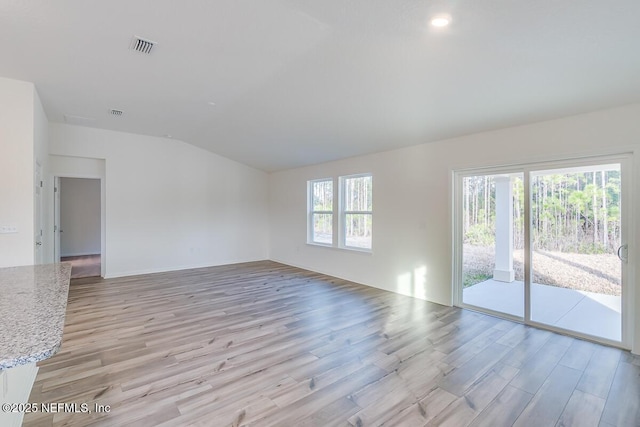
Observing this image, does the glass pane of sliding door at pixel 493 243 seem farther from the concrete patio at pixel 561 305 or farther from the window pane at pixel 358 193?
the window pane at pixel 358 193

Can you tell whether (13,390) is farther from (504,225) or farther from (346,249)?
(346,249)

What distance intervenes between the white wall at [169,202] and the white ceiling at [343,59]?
1.76 meters

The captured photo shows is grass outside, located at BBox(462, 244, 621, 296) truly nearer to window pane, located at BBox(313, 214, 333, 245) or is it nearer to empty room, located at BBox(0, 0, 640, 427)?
empty room, located at BBox(0, 0, 640, 427)

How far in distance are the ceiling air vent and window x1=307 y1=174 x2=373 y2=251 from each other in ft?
12.8

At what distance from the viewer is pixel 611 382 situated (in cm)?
245

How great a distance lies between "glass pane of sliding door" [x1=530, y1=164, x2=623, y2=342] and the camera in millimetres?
3182

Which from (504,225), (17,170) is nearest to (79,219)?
(17,170)

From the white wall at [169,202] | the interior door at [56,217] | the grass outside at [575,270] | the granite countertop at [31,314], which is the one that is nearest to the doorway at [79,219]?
the interior door at [56,217]

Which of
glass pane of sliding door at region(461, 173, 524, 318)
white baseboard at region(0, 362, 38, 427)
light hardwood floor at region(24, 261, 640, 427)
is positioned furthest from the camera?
glass pane of sliding door at region(461, 173, 524, 318)

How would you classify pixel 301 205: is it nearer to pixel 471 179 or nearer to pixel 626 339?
pixel 471 179

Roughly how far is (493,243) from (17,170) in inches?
241

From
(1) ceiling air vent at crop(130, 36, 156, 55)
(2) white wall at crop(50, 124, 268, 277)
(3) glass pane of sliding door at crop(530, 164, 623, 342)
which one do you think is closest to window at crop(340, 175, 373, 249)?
(3) glass pane of sliding door at crop(530, 164, 623, 342)

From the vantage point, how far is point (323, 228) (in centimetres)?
688

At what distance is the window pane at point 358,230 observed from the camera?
582 cm
